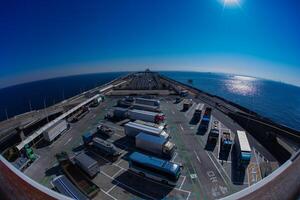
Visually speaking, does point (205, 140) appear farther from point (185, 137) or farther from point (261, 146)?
point (261, 146)

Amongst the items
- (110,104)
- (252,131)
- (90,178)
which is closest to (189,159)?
(90,178)

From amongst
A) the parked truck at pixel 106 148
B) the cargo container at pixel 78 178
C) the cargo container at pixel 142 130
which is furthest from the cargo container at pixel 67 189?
the cargo container at pixel 142 130

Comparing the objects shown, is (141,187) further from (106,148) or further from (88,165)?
(106,148)

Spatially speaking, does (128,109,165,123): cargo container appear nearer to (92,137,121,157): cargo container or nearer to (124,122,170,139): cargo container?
(124,122,170,139): cargo container

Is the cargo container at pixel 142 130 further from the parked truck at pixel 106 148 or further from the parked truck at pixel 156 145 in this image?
the parked truck at pixel 106 148

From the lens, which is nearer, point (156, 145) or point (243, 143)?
point (243, 143)

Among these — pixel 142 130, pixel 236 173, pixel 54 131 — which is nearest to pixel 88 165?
pixel 142 130

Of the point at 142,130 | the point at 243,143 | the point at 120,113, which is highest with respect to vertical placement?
the point at 120,113
